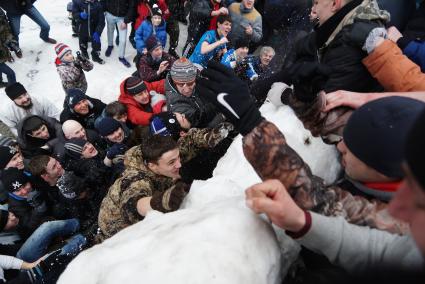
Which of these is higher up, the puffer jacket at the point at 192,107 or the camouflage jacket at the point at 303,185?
the camouflage jacket at the point at 303,185

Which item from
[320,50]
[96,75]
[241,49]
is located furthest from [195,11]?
[320,50]

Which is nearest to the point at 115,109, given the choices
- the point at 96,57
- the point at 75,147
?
the point at 75,147

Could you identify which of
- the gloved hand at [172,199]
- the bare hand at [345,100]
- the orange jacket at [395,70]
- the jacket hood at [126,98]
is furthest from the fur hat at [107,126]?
the orange jacket at [395,70]

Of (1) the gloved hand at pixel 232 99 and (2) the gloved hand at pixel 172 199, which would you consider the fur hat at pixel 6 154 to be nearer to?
(2) the gloved hand at pixel 172 199

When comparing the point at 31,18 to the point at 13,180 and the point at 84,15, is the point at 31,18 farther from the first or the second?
the point at 13,180

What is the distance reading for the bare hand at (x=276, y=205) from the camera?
48.7 inches

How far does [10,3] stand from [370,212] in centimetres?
792

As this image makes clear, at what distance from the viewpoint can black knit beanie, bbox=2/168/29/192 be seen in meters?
3.78

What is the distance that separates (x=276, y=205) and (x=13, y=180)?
345 centimetres

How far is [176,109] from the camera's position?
444 cm

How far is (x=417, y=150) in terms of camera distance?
723 millimetres

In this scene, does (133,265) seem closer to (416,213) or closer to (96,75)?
(416,213)

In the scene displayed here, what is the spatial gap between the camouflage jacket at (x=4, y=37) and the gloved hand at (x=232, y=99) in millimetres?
6527

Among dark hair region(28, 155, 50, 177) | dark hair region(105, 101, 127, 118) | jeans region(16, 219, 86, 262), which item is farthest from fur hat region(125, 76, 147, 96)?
jeans region(16, 219, 86, 262)
